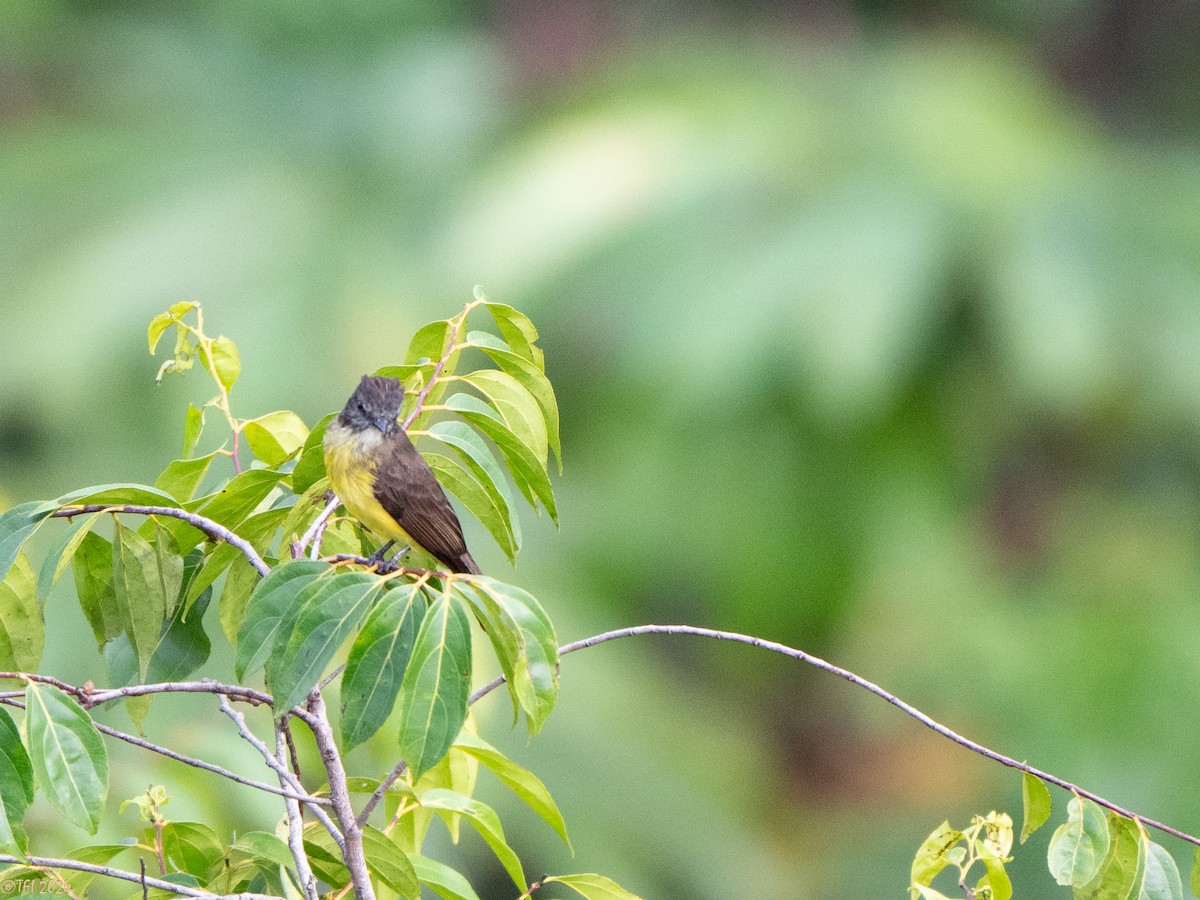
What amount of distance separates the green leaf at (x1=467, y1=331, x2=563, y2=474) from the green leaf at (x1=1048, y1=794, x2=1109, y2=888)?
0.67m

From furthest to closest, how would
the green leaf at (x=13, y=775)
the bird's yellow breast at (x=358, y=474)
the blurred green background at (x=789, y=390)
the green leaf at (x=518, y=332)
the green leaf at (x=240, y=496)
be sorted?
the blurred green background at (x=789, y=390) → the bird's yellow breast at (x=358, y=474) → the green leaf at (x=518, y=332) → the green leaf at (x=240, y=496) → the green leaf at (x=13, y=775)

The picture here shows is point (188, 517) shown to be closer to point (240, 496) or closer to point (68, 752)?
point (240, 496)

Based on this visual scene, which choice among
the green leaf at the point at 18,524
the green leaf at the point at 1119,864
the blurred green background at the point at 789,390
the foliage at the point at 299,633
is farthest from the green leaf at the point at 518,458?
the blurred green background at the point at 789,390

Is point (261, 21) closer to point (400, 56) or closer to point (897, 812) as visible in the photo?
point (400, 56)

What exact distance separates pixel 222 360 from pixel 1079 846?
1149 millimetres

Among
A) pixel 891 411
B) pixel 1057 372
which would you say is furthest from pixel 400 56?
pixel 1057 372

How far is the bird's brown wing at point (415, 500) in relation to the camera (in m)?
2.04

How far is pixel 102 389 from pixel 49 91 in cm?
343

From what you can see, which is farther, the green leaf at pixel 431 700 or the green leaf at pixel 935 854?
the green leaf at pixel 935 854

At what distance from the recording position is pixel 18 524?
1.53m

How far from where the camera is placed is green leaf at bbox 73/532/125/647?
1702 mm

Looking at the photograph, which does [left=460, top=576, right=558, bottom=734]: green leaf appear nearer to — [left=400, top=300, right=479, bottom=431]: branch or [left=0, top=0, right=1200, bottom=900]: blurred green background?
[left=400, top=300, right=479, bottom=431]: branch

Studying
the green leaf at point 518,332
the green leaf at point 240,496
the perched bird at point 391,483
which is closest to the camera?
the green leaf at point 240,496

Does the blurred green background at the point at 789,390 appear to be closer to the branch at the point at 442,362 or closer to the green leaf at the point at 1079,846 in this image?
the branch at the point at 442,362
